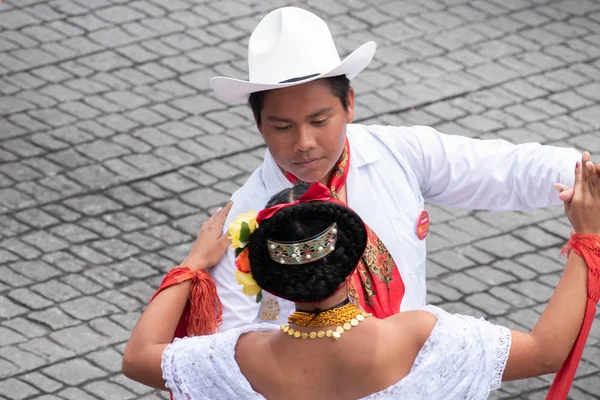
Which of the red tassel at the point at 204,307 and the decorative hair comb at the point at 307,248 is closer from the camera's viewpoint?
the decorative hair comb at the point at 307,248

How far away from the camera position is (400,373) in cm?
290

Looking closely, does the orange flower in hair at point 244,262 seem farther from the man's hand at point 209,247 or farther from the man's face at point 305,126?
the man's face at point 305,126

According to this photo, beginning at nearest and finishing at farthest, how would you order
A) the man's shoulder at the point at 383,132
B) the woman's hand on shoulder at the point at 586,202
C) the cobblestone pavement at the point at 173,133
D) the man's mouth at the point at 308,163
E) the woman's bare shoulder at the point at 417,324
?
the woman's bare shoulder at the point at 417,324 < the woman's hand on shoulder at the point at 586,202 < the man's mouth at the point at 308,163 < the man's shoulder at the point at 383,132 < the cobblestone pavement at the point at 173,133

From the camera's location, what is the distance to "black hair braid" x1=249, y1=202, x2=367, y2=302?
9.27 feet

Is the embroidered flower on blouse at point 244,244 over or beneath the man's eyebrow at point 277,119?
beneath

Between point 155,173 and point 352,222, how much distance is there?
418 centimetres

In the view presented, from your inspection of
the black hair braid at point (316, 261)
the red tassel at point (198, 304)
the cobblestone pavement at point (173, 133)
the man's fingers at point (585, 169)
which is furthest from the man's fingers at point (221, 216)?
the cobblestone pavement at point (173, 133)

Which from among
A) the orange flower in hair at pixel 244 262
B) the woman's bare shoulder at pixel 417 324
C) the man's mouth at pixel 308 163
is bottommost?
the woman's bare shoulder at pixel 417 324

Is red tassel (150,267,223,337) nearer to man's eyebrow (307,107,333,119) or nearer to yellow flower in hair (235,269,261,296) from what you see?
yellow flower in hair (235,269,261,296)

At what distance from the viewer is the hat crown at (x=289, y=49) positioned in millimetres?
3467

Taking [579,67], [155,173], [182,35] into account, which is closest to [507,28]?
[579,67]

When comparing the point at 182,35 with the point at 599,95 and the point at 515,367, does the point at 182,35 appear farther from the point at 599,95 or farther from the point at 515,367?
the point at 515,367

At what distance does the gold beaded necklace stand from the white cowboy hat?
811 mm

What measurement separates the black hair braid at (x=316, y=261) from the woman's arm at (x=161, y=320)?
0.46m
